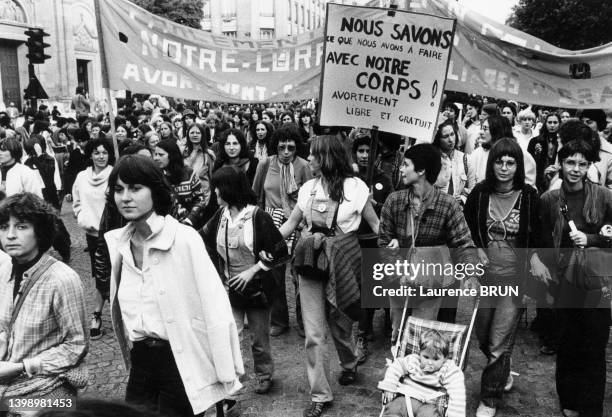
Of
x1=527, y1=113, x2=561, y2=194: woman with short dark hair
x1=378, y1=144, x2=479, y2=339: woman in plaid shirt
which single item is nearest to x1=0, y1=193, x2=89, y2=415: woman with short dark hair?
x1=378, y1=144, x2=479, y2=339: woman in plaid shirt

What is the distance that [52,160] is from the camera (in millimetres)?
9016

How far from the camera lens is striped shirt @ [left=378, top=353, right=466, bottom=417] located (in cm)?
341

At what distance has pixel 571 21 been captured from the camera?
29.3 metres

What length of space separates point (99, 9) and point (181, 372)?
343 cm

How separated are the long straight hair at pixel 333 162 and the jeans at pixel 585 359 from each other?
5.97ft

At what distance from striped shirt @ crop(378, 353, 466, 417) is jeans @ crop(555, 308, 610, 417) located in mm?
975

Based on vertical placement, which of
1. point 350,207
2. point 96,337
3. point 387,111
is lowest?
point 96,337

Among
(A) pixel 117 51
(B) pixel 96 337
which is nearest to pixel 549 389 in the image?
(B) pixel 96 337

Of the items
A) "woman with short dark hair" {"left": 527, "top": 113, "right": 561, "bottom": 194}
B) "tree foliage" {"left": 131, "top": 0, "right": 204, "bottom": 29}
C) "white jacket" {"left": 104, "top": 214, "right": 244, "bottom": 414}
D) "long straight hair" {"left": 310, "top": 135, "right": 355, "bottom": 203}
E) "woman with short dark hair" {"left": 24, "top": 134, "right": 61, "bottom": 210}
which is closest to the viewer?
"white jacket" {"left": 104, "top": 214, "right": 244, "bottom": 414}

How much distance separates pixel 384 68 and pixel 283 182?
1.72 m

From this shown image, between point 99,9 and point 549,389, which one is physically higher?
point 99,9

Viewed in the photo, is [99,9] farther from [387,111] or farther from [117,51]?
[387,111]

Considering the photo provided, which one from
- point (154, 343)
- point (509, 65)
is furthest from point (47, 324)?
point (509, 65)

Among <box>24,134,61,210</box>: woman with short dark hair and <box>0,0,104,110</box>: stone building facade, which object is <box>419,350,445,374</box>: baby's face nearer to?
<box>24,134,61,210</box>: woman with short dark hair
